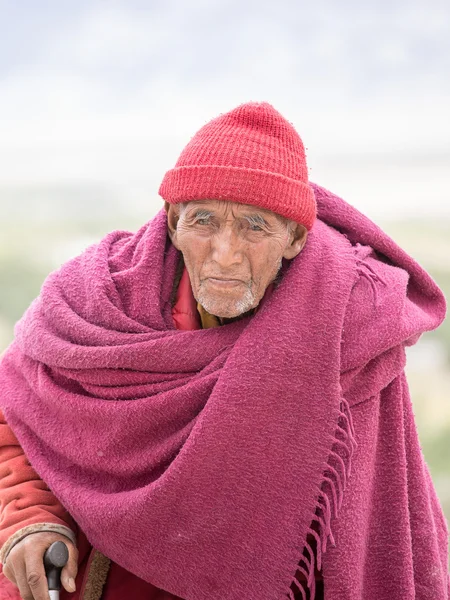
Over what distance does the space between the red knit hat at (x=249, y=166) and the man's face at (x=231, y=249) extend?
3cm

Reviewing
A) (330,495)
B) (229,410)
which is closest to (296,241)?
(229,410)

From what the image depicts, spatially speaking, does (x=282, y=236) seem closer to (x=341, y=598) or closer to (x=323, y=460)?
(x=323, y=460)

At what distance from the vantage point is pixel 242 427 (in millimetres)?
1382

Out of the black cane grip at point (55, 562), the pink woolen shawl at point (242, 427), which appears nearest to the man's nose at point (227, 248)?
the pink woolen shawl at point (242, 427)

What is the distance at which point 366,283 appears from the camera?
1523 millimetres

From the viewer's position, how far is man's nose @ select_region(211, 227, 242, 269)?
1.44 meters

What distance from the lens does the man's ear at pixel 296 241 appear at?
153cm

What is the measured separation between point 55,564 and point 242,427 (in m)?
0.49

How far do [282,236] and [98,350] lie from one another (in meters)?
0.44

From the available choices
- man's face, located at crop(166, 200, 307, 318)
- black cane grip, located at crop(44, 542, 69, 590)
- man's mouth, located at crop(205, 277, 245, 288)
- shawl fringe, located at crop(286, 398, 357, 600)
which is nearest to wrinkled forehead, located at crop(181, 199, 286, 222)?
man's face, located at crop(166, 200, 307, 318)

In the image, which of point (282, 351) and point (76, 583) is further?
point (76, 583)

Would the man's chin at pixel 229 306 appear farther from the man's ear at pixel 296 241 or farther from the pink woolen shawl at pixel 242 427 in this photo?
the man's ear at pixel 296 241

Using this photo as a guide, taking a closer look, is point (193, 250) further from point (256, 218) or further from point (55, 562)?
point (55, 562)

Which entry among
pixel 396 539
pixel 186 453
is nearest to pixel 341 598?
pixel 396 539
